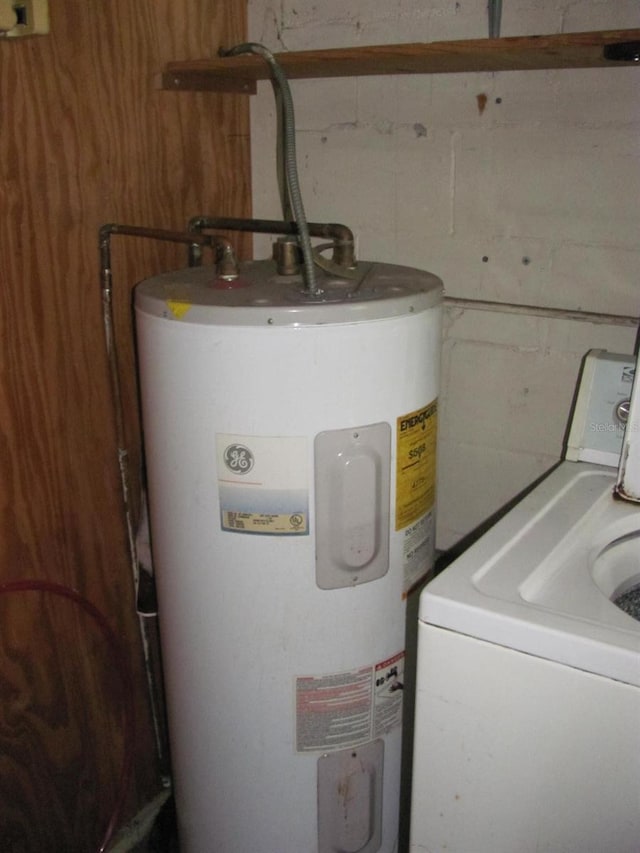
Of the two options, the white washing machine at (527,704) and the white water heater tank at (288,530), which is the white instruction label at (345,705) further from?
the white washing machine at (527,704)

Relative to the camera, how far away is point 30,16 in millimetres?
911

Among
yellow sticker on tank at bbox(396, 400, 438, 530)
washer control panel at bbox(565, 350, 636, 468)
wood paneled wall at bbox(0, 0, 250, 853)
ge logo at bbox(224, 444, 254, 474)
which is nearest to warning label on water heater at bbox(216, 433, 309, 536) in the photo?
ge logo at bbox(224, 444, 254, 474)

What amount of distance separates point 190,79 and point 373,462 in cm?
75

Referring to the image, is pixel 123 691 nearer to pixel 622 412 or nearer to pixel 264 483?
pixel 264 483

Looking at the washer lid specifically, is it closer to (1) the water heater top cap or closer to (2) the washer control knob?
(2) the washer control knob

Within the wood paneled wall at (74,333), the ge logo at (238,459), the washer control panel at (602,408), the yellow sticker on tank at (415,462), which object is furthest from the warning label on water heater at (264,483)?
the washer control panel at (602,408)

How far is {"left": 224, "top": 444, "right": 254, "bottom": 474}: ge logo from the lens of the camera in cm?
94

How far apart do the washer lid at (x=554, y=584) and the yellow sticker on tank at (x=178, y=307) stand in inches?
17.1

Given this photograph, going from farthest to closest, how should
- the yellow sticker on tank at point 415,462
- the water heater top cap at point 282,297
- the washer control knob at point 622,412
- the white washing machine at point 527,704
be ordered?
the washer control knob at point 622,412 < the yellow sticker on tank at point 415,462 < the water heater top cap at point 282,297 < the white washing machine at point 527,704

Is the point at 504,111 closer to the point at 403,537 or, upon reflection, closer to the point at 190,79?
the point at 190,79

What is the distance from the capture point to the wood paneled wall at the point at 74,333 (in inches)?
41.4

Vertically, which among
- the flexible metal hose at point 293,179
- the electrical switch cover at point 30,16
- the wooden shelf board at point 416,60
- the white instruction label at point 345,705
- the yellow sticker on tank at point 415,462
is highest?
the electrical switch cover at point 30,16

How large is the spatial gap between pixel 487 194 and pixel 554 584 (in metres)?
0.68

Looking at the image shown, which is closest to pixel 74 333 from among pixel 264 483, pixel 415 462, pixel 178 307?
pixel 178 307
